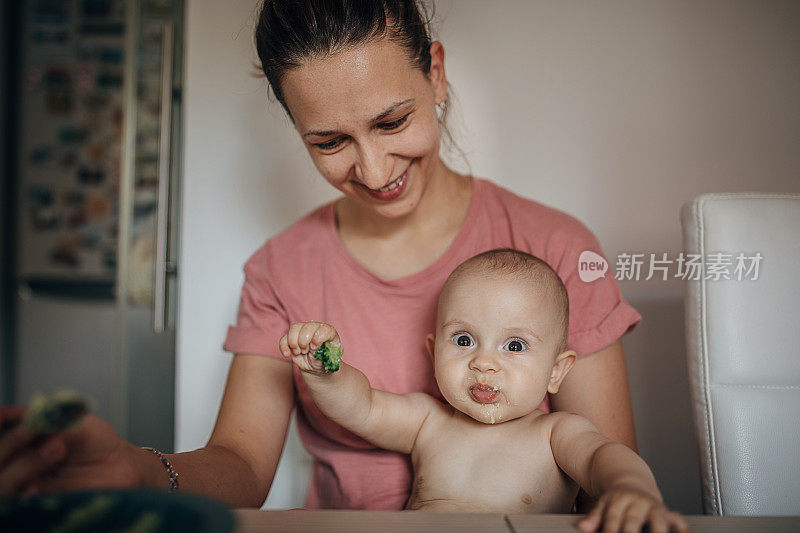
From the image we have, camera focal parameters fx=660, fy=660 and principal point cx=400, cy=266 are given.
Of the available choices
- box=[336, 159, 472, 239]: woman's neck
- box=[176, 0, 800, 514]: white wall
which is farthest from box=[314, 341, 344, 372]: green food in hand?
box=[176, 0, 800, 514]: white wall

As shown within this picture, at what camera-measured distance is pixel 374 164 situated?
1.13 metres

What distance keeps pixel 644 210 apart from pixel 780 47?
56cm

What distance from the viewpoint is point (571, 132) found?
183 cm

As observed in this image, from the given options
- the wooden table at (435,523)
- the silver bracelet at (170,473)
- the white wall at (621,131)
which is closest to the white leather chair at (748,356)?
the wooden table at (435,523)

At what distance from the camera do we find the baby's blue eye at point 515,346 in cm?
108

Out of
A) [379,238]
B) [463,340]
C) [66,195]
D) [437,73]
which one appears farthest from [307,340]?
[66,195]

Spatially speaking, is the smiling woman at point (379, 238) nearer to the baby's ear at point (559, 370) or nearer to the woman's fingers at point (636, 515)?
the baby's ear at point (559, 370)

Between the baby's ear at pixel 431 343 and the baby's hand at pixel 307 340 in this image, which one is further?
the baby's ear at pixel 431 343

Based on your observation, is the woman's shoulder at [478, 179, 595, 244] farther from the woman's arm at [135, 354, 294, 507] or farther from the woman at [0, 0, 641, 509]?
the woman's arm at [135, 354, 294, 507]

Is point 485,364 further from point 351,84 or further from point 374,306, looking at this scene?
point 351,84

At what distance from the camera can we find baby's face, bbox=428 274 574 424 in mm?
1047

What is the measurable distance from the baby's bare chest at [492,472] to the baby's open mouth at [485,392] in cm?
9

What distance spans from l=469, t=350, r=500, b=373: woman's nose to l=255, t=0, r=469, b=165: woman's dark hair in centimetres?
54

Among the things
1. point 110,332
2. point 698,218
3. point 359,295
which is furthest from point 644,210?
point 110,332
